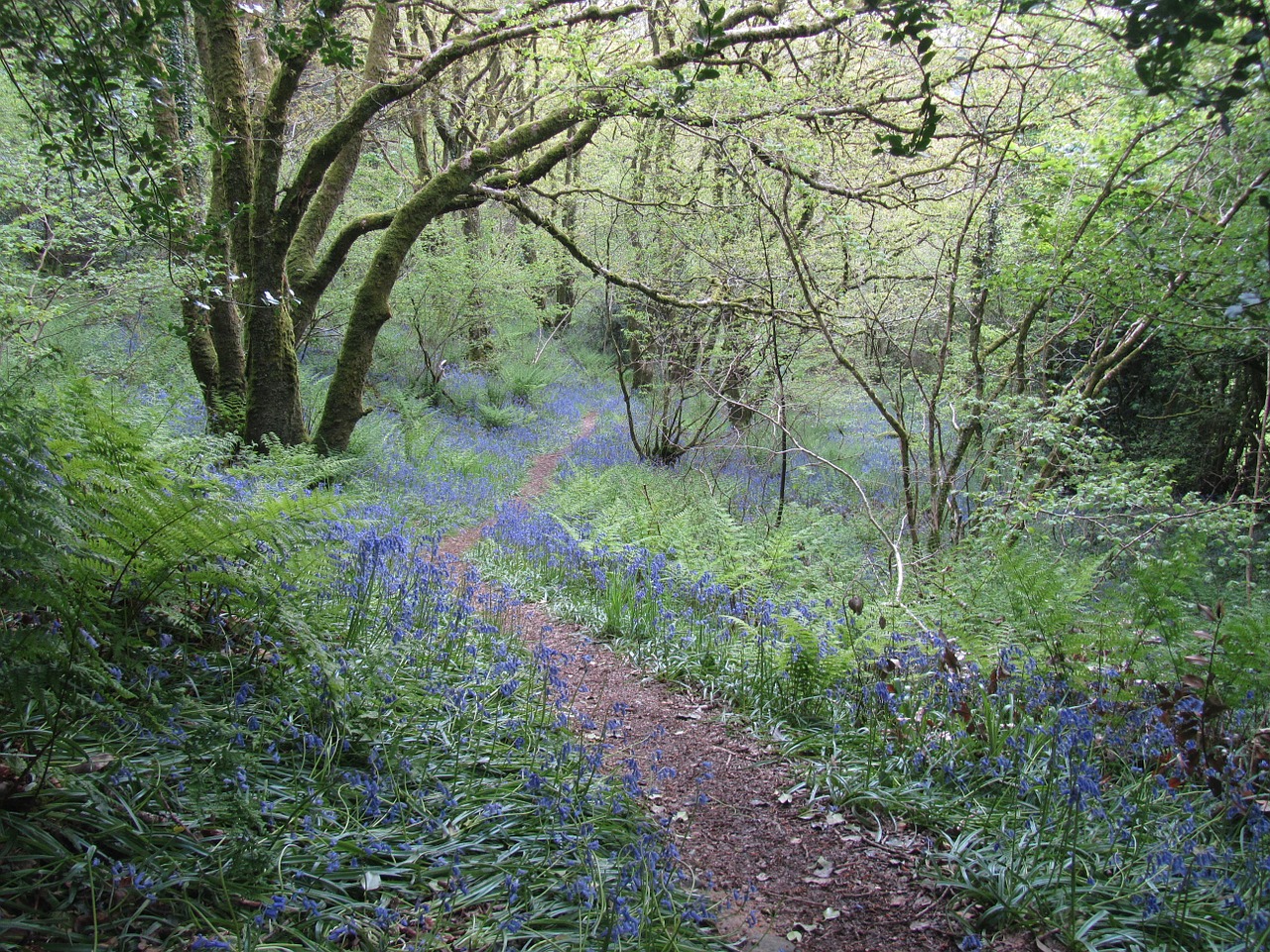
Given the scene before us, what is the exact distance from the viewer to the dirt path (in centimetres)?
238

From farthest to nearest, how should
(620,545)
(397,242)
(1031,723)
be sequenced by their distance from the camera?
1. (397,242)
2. (620,545)
3. (1031,723)

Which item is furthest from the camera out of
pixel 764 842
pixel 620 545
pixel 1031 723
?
→ pixel 620 545

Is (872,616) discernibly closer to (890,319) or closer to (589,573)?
(589,573)

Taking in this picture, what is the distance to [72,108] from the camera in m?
Answer: 2.57

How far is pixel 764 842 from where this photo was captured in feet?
9.41

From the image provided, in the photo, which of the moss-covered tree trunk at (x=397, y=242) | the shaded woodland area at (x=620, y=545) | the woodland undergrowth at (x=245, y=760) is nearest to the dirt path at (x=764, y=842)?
the shaded woodland area at (x=620, y=545)

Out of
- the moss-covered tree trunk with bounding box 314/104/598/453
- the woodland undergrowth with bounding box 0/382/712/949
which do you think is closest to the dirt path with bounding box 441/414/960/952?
the woodland undergrowth with bounding box 0/382/712/949

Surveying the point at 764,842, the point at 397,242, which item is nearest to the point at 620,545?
the point at 764,842

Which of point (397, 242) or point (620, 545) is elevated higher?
point (397, 242)

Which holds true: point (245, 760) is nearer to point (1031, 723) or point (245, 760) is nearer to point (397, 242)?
point (1031, 723)

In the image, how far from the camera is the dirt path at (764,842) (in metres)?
2.38

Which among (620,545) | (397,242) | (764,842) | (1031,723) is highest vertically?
(397,242)

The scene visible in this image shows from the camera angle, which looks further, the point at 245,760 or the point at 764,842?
the point at 764,842

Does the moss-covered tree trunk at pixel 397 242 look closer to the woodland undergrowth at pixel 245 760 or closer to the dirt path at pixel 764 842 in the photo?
the woodland undergrowth at pixel 245 760
